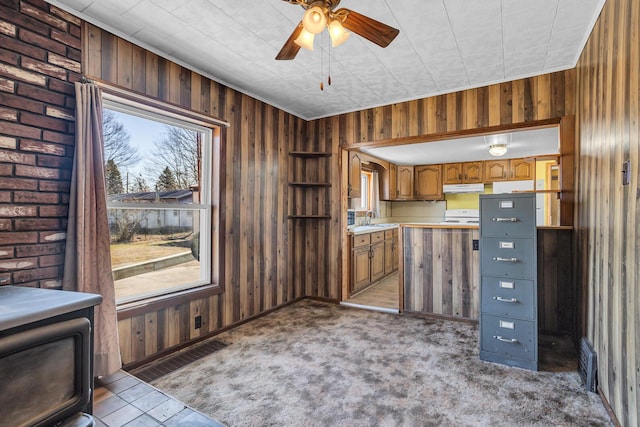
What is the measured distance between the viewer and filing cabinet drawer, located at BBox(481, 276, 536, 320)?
2430mm

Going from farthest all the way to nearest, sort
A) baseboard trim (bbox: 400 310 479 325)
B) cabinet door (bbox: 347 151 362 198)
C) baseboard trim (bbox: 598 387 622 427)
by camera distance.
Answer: cabinet door (bbox: 347 151 362 198), baseboard trim (bbox: 400 310 479 325), baseboard trim (bbox: 598 387 622 427)

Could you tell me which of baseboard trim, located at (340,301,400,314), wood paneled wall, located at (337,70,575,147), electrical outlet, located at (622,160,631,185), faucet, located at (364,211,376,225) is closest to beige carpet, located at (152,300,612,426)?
baseboard trim, located at (340,301,400,314)

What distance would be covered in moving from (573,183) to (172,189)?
3.58 m

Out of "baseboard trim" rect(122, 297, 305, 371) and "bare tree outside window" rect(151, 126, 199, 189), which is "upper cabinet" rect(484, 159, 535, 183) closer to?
"baseboard trim" rect(122, 297, 305, 371)

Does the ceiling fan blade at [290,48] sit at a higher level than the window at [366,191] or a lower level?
higher

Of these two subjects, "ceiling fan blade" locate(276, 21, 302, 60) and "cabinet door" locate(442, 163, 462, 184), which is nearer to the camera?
"ceiling fan blade" locate(276, 21, 302, 60)

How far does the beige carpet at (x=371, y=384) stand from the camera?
1.85m

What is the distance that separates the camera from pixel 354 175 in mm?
4828

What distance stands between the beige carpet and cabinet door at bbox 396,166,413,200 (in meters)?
4.19

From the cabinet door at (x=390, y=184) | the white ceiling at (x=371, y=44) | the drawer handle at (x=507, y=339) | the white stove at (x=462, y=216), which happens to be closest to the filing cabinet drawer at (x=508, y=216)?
the drawer handle at (x=507, y=339)

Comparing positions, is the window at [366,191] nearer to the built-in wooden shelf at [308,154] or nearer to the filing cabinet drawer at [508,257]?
the built-in wooden shelf at [308,154]

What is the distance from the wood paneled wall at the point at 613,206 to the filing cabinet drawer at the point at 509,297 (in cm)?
36

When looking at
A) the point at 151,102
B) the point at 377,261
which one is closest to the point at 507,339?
the point at 377,261

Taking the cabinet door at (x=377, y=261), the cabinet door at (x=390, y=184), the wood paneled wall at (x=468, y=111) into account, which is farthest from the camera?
the cabinet door at (x=390, y=184)
